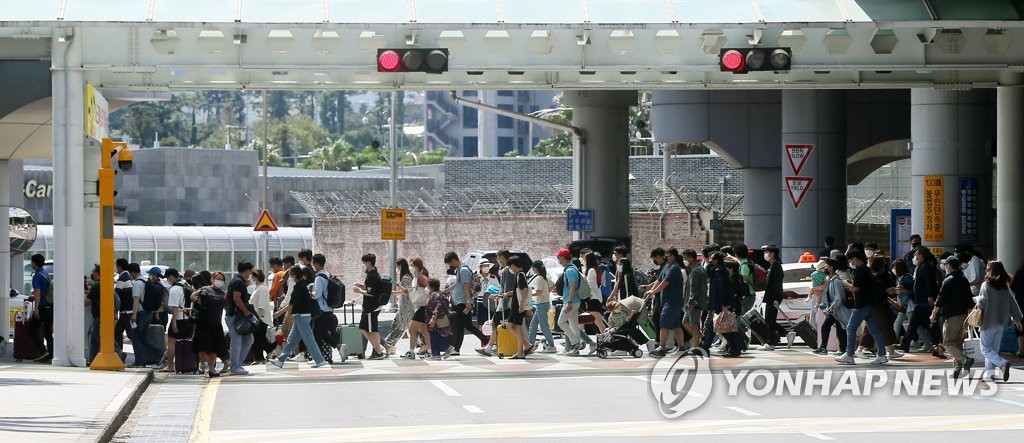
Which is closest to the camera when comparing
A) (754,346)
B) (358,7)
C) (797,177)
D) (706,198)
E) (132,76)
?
(358,7)

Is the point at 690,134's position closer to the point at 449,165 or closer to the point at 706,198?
the point at 706,198

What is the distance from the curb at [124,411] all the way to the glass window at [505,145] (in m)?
165

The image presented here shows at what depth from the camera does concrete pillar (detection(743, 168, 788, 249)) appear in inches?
1828

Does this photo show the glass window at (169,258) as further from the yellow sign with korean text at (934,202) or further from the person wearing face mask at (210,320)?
the person wearing face mask at (210,320)

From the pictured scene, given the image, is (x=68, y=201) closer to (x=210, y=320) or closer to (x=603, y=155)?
(x=210, y=320)

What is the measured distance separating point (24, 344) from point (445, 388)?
8931 millimetres

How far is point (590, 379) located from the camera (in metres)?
21.9

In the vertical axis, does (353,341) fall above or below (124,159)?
below

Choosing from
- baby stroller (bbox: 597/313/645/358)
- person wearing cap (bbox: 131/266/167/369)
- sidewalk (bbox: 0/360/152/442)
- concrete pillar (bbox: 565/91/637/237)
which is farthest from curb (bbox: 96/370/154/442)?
concrete pillar (bbox: 565/91/637/237)

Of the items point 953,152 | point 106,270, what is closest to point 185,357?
point 106,270

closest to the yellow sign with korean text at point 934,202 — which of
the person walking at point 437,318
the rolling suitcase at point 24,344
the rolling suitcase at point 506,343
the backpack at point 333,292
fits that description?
the rolling suitcase at point 506,343

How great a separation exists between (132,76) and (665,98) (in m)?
22.1

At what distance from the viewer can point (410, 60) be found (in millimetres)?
23453

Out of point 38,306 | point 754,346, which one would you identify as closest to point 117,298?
point 38,306
